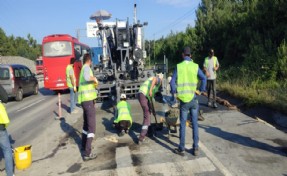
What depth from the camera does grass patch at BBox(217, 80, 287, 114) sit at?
31.8ft

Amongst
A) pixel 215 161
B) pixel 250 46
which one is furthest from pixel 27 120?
pixel 250 46

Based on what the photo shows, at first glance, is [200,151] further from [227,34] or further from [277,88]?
[227,34]

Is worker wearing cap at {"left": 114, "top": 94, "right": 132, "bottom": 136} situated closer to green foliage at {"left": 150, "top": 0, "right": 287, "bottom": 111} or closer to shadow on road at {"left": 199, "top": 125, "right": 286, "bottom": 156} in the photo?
shadow on road at {"left": 199, "top": 125, "right": 286, "bottom": 156}

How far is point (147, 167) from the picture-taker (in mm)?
5863

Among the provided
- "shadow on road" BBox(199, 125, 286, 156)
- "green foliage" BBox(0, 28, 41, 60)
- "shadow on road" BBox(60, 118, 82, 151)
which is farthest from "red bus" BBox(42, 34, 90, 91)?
"green foliage" BBox(0, 28, 41, 60)

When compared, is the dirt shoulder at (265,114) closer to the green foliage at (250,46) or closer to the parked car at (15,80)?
the green foliage at (250,46)

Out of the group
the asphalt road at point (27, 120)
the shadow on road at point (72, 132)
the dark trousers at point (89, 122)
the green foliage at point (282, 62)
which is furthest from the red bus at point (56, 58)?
the dark trousers at point (89, 122)

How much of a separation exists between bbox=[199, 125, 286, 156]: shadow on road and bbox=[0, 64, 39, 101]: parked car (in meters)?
11.7

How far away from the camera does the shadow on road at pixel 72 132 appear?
26.8 ft

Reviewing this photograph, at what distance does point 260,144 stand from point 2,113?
5.07 meters

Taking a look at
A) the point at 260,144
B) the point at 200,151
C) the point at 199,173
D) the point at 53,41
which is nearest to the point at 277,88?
the point at 260,144

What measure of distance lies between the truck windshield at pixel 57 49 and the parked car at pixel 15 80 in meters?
1.83

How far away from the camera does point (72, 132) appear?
9.18m

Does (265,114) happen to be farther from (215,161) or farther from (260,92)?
A: (215,161)
